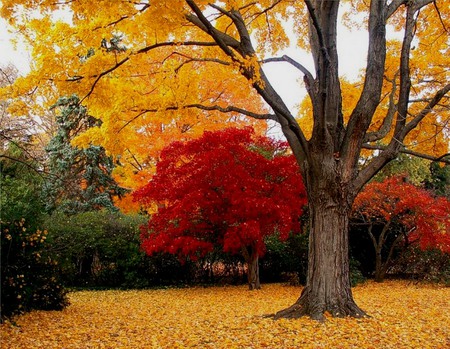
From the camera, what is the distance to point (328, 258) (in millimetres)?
6098

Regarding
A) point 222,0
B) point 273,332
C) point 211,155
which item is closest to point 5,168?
point 211,155

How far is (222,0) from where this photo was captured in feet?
20.5

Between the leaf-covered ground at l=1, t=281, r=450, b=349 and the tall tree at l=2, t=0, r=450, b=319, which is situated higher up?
the tall tree at l=2, t=0, r=450, b=319

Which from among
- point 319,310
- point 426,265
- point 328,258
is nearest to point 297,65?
point 328,258

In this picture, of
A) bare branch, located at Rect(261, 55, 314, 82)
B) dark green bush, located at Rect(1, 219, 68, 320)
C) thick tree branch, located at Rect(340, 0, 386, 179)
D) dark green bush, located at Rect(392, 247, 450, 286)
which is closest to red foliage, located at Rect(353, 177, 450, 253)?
dark green bush, located at Rect(392, 247, 450, 286)

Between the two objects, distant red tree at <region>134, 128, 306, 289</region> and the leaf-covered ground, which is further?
distant red tree at <region>134, 128, 306, 289</region>

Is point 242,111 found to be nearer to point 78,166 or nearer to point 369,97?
point 369,97

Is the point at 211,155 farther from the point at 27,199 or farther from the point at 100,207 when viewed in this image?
the point at 100,207

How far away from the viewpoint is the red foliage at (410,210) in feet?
36.6

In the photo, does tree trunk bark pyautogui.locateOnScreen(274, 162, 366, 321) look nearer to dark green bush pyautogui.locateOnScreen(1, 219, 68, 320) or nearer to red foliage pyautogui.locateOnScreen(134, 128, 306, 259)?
red foliage pyautogui.locateOnScreen(134, 128, 306, 259)

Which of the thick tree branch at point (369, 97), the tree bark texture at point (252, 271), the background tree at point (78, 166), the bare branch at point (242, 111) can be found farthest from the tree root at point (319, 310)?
the background tree at point (78, 166)

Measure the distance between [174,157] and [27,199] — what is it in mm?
4121

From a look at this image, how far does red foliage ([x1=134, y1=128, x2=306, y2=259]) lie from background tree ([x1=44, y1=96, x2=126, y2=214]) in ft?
19.4

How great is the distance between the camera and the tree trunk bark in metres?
6.02
